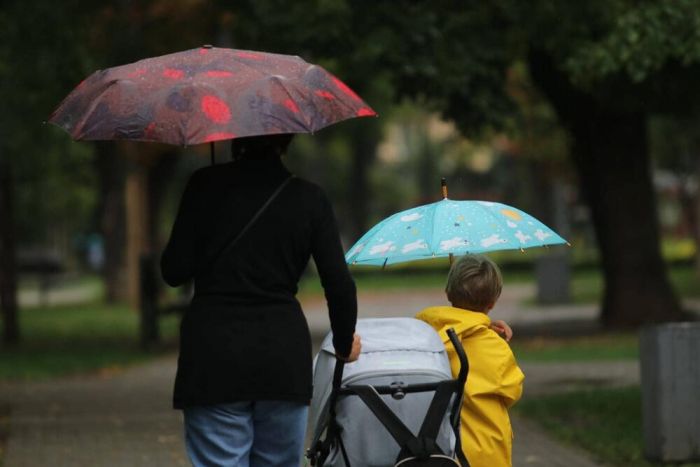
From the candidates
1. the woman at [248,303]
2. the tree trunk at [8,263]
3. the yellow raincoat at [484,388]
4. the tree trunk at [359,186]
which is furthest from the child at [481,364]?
the tree trunk at [359,186]

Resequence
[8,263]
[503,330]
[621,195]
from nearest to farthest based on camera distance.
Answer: [503,330] → [621,195] → [8,263]

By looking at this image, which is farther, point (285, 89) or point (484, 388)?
point (484, 388)

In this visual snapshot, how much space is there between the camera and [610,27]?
14219 mm

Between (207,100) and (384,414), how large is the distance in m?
1.14

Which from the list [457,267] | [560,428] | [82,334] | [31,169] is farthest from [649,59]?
[31,169]

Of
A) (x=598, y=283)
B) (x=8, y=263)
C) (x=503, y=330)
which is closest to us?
(x=503, y=330)

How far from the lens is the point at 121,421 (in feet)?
37.6

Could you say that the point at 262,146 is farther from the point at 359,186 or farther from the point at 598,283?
the point at 359,186

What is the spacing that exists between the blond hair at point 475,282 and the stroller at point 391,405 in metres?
0.29

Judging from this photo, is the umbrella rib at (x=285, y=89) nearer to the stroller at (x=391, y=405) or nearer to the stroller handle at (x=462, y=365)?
the stroller at (x=391, y=405)

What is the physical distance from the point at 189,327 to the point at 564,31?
34.3ft

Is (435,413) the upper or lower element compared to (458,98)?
lower

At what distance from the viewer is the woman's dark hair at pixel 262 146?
16.2 feet

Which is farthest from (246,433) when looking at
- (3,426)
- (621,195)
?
(621,195)
